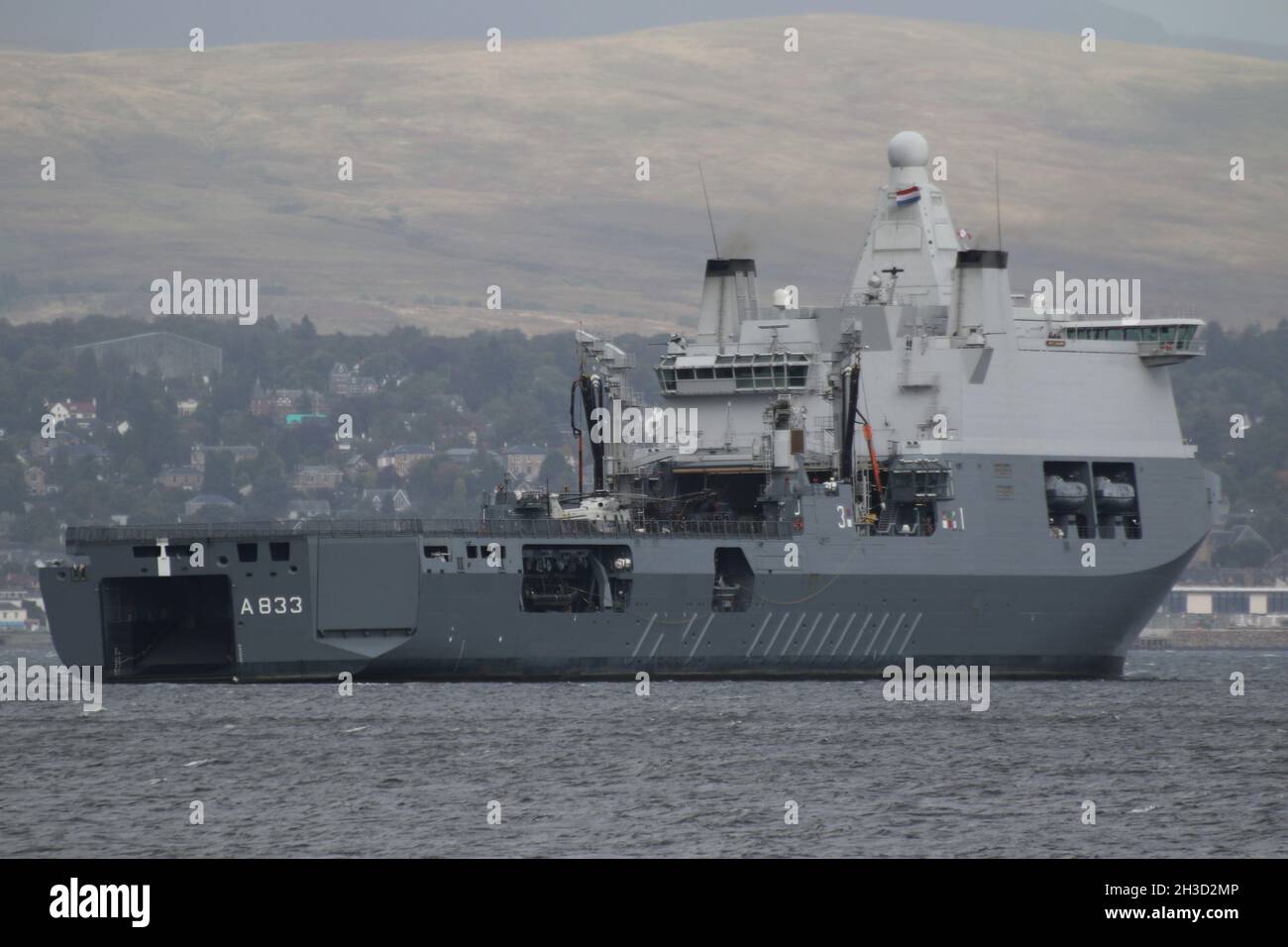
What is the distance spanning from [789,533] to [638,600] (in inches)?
171

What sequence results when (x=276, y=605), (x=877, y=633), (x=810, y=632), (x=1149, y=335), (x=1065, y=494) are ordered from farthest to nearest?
(x=1149, y=335) < (x=1065, y=494) < (x=877, y=633) < (x=810, y=632) < (x=276, y=605)

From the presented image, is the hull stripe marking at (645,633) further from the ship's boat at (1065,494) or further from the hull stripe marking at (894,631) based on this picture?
the ship's boat at (1065,494)

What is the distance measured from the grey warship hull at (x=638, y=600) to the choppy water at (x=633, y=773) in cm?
112

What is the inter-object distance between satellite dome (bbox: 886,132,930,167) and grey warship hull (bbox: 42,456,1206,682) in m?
10.4

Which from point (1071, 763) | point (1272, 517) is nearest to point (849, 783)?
point (1071, 763)

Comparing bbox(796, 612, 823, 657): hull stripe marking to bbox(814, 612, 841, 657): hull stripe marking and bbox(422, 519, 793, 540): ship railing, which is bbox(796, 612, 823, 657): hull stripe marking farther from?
bbox(422, 519, 793, 540): ship railing

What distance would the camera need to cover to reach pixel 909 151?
6725 cm

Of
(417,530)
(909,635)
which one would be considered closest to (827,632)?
(909,635)

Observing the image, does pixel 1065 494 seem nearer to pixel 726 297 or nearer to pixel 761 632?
pixel 761 632

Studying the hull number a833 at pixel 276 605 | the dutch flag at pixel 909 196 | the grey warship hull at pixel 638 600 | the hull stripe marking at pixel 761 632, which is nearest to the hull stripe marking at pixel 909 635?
the grey warship hull at pixel 638 600

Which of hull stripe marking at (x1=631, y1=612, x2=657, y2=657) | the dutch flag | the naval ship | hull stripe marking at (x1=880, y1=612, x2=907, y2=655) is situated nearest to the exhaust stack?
the naval ship
